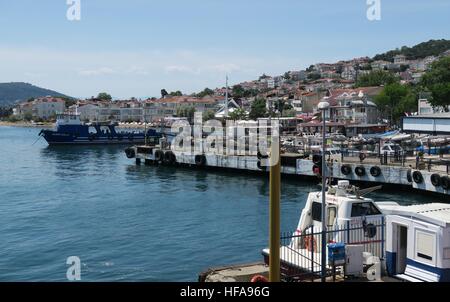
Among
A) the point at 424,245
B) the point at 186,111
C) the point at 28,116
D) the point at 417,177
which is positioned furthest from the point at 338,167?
the point at 28,116

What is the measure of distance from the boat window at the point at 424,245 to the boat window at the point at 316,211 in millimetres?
3084

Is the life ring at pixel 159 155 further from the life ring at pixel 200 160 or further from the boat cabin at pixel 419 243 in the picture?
the boat cabin at pixel 419 243

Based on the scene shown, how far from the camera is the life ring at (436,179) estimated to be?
30891 mm

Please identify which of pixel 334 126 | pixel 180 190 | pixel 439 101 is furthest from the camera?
pixel 334 126

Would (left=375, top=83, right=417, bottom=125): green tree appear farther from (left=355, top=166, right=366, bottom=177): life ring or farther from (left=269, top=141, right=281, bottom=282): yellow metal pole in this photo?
(left=269, top=141, right=281, bottom=282): yellow metal pole

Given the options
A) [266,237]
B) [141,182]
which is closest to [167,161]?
[141,182]

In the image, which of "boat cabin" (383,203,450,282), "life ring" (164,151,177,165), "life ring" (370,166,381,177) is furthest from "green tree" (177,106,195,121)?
"boat cabin" (383,203,450,282)

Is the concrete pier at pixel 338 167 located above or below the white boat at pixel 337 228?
below

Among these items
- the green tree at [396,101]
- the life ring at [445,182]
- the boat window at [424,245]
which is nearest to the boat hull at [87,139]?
the green tree at [396,101]

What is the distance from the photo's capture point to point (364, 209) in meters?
12.8

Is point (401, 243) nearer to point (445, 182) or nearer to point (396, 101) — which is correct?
point (445, 182)
